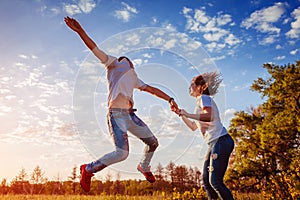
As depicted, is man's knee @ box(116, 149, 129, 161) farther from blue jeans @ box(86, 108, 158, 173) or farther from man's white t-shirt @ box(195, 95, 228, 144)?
man's white t-shirt @ box(195, 95, 228, 144)

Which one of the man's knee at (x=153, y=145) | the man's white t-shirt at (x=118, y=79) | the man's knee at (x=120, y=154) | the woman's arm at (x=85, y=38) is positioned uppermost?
the woman's arm at (x=85, y=38)

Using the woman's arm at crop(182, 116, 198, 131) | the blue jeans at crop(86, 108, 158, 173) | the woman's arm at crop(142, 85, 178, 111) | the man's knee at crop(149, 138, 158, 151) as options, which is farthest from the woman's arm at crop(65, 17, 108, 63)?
the woman's arm at crop(182, 116, 198, 131)

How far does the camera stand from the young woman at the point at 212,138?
5352mm

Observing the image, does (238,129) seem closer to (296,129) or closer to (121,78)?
(296,129)

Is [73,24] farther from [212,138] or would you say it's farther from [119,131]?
[212,138]

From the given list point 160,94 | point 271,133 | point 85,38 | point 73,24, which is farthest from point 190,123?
point 271,133

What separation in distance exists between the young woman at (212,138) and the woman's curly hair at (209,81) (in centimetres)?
2

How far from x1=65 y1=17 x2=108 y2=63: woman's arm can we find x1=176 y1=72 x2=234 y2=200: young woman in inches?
63.9

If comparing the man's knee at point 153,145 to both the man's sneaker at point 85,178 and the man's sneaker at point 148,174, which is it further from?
the man's sneaker at point 85,178

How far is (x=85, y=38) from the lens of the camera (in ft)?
16.3

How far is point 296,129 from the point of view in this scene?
16453 mm

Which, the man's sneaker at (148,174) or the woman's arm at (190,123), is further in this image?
the woman's arm at (190,123)

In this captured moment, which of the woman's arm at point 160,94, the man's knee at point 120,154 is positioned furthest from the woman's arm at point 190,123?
the man's knee at point 120,154

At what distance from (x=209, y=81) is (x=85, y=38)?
236 centimetres
